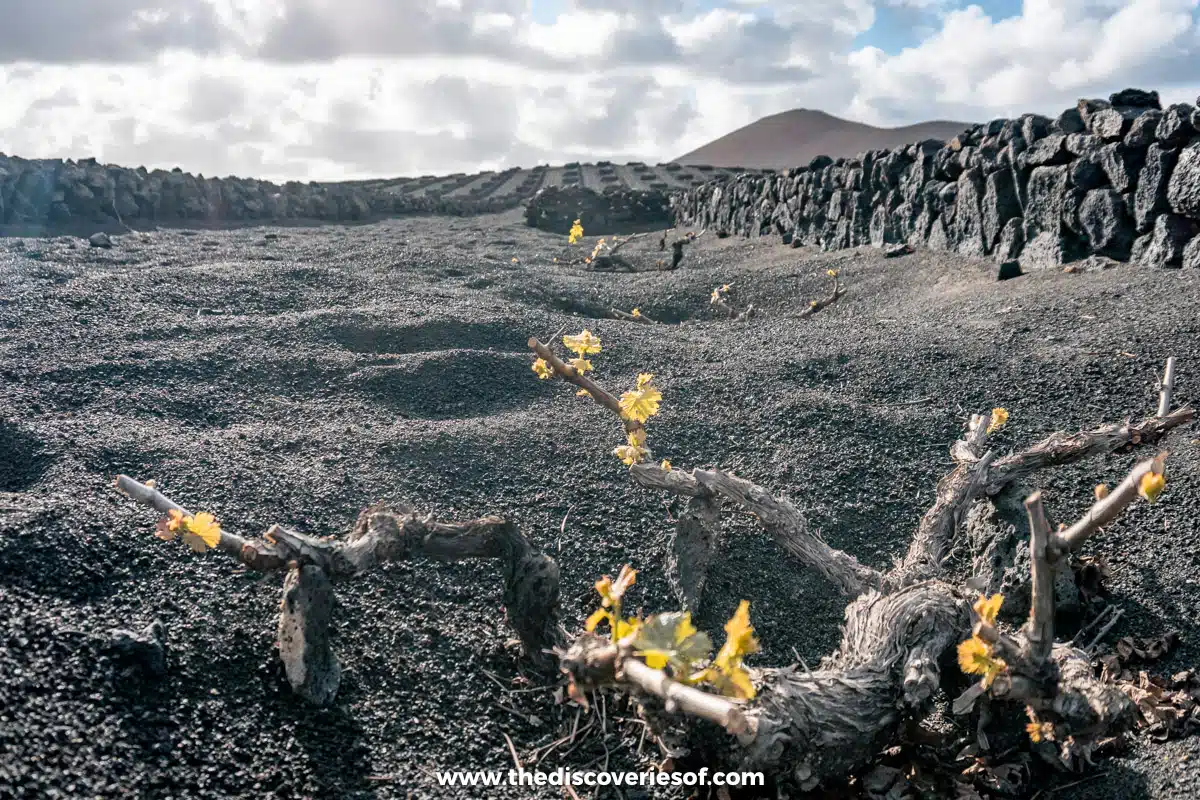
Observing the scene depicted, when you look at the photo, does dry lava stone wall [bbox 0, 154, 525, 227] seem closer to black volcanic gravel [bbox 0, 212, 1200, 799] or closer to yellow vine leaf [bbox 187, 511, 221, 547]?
black volcanic gravel [bbox 0, 212, 1200, 799]

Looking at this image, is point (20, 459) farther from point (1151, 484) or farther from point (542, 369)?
point (1151, 484)

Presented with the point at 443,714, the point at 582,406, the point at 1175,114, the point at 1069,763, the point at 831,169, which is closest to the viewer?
the point at 1069,763

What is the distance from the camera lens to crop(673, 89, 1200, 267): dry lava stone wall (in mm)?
6578

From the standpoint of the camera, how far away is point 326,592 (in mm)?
2363

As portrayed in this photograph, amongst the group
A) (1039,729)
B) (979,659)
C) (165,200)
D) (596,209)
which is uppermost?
(596,209)

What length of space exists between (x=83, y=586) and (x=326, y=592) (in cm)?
91

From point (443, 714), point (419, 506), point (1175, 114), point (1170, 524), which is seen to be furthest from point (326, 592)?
point (1175, 114)

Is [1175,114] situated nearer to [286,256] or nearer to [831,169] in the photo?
[831,169]

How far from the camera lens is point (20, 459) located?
3.73m

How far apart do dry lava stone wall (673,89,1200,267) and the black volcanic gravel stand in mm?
551

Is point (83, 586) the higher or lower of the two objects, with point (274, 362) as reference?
lower

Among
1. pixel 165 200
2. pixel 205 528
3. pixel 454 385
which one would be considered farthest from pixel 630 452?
pixel 165 200

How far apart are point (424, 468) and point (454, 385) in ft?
4.18

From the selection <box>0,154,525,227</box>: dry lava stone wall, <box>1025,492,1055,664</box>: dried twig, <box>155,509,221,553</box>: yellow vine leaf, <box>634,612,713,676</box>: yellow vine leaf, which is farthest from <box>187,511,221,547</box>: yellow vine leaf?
<box>0,154,525,227</box>: dry lava stone wall
